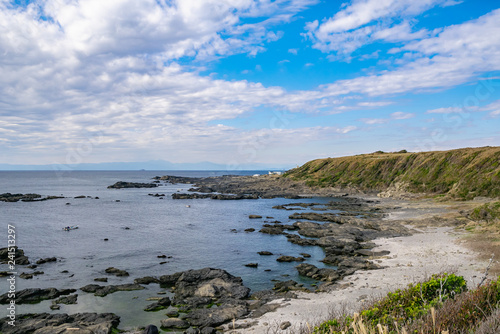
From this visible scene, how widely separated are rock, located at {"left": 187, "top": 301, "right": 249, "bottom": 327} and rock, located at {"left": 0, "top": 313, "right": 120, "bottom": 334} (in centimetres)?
488

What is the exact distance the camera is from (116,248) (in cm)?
4088

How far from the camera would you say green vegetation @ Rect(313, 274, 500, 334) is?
8195 mm

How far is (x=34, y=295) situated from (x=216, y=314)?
A: 14560mm

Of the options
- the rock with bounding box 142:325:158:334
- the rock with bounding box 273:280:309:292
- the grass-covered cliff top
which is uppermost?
the grass-covered cliff top

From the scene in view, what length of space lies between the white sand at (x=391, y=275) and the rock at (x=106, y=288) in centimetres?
1124

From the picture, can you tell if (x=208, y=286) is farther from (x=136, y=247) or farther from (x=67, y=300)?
(x=136, y=247)

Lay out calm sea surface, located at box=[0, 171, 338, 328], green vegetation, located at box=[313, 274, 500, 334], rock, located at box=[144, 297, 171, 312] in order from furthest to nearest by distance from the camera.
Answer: calm sea surface, located at box=[0, 171, 338, 328] < rock, located at box=[144, 297, 171, 312] < green vegetation, located at box=[313, 274, 500, 334]

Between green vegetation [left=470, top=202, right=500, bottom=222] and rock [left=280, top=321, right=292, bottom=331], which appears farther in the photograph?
green vegetation [left=470, top=202, right=500, bottom=222]

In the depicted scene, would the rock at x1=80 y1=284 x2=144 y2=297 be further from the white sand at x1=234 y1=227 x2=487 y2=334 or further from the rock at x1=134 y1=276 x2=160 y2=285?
the white sand at x1=234 y1=227 x2=487 y2=334

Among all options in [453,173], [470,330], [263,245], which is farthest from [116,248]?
[453,173]

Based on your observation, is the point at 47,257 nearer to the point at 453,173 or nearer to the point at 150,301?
the point at 150,301

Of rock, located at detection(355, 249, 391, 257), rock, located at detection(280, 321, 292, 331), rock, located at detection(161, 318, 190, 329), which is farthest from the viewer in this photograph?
rock, located at detection(355, 249, 391, 257)

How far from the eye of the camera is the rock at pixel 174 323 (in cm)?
1959

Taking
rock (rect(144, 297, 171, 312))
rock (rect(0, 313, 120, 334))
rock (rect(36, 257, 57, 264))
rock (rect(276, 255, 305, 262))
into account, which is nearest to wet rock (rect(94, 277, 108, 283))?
rock (rect(0, 313, 120, 334))
